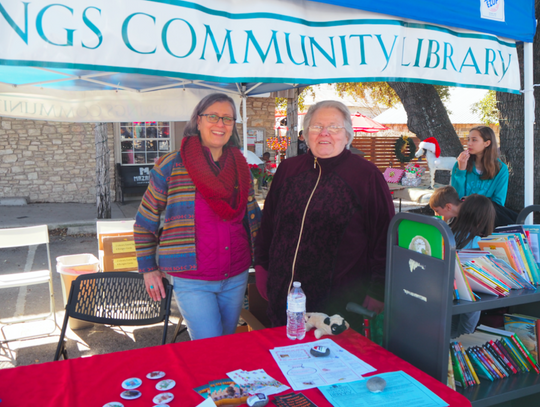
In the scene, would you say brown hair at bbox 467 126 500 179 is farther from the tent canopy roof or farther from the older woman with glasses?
the older woman with glasses

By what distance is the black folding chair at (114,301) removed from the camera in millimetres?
2262

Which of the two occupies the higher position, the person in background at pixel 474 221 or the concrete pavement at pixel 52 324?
the person in background at pixel 474 221

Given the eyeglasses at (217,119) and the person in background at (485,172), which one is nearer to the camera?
the eyeglasses at (217,119)

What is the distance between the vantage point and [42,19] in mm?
1699

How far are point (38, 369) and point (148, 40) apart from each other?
1392 mm

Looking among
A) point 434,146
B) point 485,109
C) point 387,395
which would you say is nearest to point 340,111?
point 387,395

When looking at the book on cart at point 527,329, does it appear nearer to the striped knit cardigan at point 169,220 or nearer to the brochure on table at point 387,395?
the brochure on table at point 387,395

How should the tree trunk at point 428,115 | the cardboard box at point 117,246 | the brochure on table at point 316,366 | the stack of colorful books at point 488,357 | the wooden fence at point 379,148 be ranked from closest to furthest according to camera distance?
the brochure on table at point 316,366
the stack of colorful books at point 488,357
the cardboard box at point 117,246
the tree trunk at point 428,115
the wooden fence at point 379,148

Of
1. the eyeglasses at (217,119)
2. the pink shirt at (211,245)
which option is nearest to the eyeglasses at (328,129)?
the eyeglasses at (217,119)

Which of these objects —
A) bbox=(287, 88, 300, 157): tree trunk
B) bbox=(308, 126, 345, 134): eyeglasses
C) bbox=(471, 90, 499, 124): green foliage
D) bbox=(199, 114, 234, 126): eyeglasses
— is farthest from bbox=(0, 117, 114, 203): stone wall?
bbox=(471, 90, 499, 124): green foliage

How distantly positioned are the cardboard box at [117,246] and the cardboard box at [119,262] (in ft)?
0.08

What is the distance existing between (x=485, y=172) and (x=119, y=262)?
10.9ft

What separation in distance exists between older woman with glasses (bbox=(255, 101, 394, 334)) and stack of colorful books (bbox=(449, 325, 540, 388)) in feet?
1.30

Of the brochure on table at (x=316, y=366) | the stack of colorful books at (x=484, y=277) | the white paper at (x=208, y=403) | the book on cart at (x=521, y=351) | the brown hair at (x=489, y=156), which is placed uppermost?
the brown hair at (x=489, y=156)
